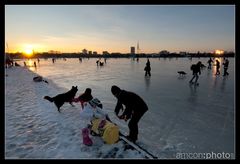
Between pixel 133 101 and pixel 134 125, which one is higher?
pixel 133 101

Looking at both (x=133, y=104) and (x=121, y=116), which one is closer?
(x=133, y=104)

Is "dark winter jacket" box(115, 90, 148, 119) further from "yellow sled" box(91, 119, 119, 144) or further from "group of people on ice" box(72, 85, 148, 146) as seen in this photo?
"yellow sled" box(91, 119, 119, 144)

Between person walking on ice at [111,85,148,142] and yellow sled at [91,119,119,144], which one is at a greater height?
person walking on ice at [111,85,148,142]

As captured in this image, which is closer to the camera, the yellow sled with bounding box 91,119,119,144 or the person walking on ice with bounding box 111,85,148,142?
the person walking on ice with bounding box 111,85,148,142

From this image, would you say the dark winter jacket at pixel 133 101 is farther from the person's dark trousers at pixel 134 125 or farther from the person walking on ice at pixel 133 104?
the person's dark trousers at pixel 134 125

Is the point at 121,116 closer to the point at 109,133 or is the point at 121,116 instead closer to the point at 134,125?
the point at 134,125

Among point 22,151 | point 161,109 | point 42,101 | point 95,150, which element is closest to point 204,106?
point 161,109

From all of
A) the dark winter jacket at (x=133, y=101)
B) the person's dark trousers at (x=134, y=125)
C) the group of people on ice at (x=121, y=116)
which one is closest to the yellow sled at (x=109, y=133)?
the group of people on ice at (x=121, y=116)

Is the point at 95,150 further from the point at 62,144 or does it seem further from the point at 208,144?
the point at 208,144

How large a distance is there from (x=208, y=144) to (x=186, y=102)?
435cm

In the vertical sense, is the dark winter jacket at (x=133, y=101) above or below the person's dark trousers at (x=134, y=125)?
above

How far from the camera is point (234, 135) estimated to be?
5.62 meters

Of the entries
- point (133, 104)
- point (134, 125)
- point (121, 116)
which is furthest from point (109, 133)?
point (133, 104)

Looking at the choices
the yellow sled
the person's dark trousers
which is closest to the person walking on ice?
the person's dark trousers
